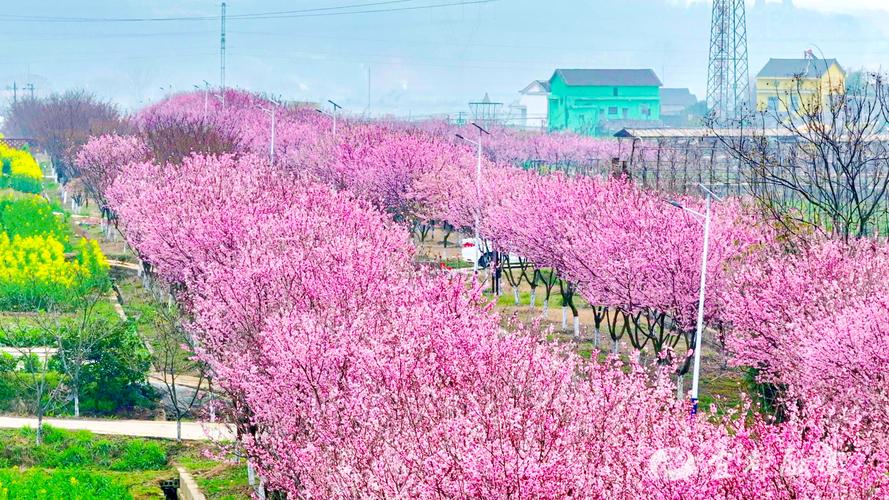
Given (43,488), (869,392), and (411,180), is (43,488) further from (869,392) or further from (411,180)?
(411,180)

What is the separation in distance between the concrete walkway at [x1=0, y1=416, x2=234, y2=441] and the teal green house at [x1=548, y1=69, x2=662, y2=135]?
139 meters

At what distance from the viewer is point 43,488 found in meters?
27.8

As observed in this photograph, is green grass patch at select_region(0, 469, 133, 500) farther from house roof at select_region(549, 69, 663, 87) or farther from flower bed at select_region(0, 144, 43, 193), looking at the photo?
house roof at select_region(549, 69, 663, 87)

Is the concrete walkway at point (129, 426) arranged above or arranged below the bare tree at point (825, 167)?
below

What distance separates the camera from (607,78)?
575 ft

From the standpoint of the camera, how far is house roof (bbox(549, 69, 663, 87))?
173375 mm

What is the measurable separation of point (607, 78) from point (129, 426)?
145516mm

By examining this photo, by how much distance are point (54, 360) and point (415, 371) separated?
22326 mm

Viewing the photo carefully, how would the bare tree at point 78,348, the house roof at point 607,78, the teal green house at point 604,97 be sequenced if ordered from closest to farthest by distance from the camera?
the bare tree at point 78,348, the house roof at point 607,78, the teal green house at point 604,97

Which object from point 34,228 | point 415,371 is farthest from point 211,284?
Result: point 34,228

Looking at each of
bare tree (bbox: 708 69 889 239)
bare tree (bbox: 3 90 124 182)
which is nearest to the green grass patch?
bare tree (bbox: 708 69 889 239)

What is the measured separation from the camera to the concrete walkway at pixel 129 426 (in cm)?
3431

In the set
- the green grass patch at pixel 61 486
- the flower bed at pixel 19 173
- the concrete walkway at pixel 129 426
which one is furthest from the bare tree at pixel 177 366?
the flower bed at pixel 19 173

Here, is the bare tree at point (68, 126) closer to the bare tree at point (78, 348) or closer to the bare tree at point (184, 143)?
the bare tree at point (184, 143)
